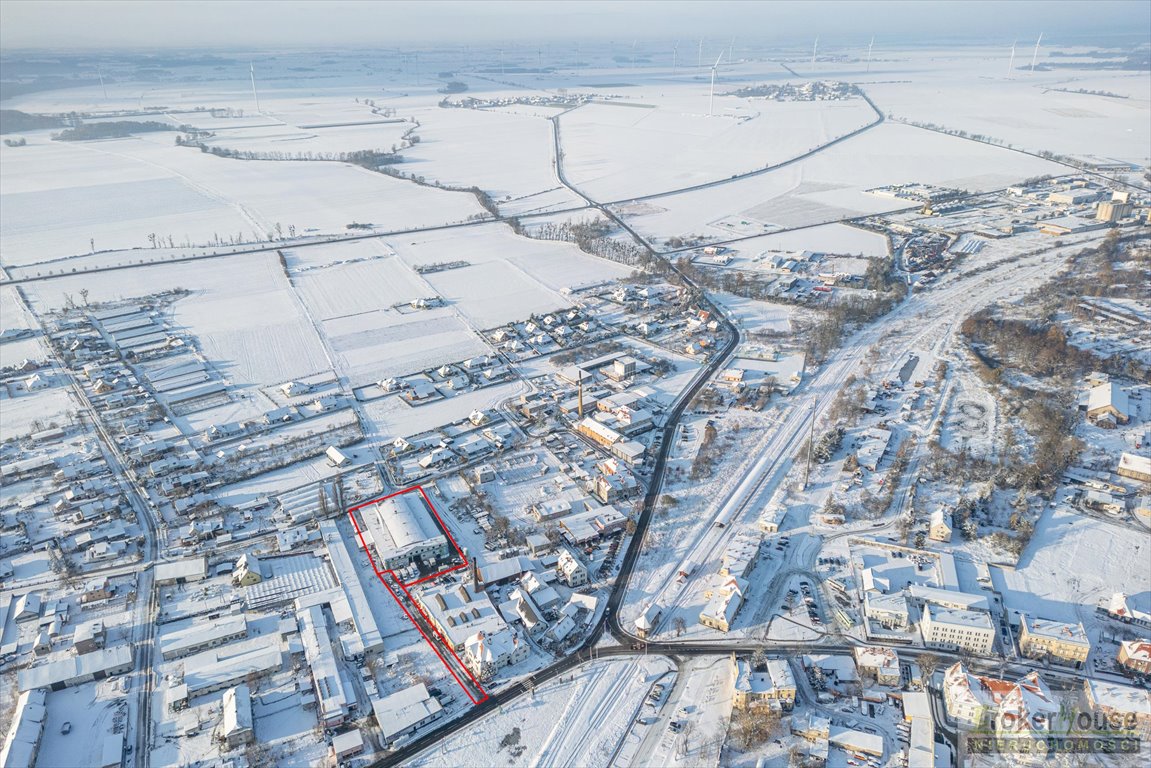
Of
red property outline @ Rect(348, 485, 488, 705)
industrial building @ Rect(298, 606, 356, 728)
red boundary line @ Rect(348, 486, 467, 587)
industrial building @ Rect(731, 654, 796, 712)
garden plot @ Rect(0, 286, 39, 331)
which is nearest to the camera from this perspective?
industrial building @ Rect(731, 654, 796, 712)

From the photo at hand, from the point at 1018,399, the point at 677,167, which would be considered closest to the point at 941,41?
the point at 677,167

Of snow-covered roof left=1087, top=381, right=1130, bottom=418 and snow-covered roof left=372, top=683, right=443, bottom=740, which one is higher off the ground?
snow-covered roof left=1087, top=381, right=1130, bottom=418

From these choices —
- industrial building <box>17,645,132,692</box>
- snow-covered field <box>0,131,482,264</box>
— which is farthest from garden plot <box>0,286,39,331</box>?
industrial building <box>17,645,132,692</box>

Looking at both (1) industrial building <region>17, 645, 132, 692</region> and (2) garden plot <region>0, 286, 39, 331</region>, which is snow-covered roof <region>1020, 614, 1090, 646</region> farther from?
(2) garden plot <region>0, 286, 39, 331</region>

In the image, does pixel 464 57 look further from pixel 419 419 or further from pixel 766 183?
pixel 419 419

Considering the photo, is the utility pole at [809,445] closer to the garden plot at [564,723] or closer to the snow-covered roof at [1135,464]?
the garden plot at [564,723]

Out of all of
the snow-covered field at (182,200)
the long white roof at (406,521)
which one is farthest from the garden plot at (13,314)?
the long white roof at (406,521)
